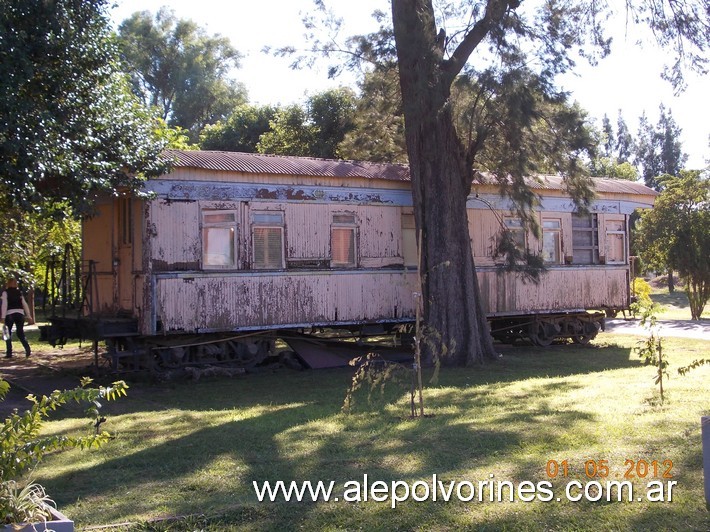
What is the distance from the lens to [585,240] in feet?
61.0

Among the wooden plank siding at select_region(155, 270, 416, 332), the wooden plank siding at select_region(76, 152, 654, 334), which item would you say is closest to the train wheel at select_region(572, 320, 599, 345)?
the wooden plank siding at select_region(76, 152, 654, 334)

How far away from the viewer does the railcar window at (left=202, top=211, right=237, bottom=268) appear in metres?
13.5

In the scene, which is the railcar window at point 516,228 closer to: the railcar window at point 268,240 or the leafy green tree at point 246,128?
the railcar window at point 268,240

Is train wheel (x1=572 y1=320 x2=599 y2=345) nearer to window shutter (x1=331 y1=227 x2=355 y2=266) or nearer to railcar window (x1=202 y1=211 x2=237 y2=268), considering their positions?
window shutter (x1=331 y1=227 x2=355 y2=266)

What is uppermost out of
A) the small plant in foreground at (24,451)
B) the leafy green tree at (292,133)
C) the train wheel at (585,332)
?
the leafy green tree at (292,133)

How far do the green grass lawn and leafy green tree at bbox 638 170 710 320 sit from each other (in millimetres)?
16897

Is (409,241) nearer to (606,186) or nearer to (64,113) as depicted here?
(606,186)

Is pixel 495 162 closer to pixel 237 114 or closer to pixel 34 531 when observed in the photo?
pixel 34 531

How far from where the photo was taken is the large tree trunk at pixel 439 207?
1405 centimetres

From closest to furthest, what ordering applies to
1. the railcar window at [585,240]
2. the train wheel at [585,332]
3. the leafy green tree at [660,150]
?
the railcar window at [585,240], the train wheel at [585,332], the leafy green tree at [660,150]

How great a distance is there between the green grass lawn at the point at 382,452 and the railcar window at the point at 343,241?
11.2ft

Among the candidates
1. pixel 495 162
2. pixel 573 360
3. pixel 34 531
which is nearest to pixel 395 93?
pixel 495 162
